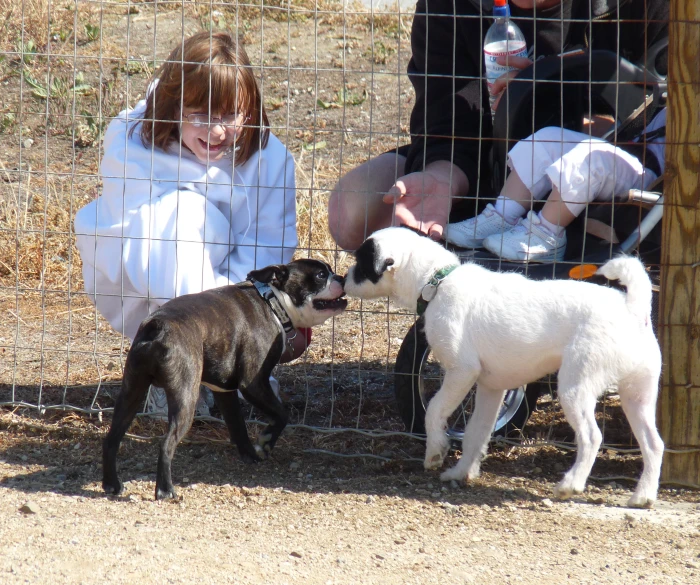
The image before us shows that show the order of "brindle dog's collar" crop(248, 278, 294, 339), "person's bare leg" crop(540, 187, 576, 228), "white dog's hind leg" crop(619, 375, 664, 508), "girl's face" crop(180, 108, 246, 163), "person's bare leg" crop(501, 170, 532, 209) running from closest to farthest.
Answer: "white dog's hind leg" crop(619, 375, 664, 508) < "person's bare leg" crop(540, 187, 576, 228) < "person's bare leg" crop(501, 170, 532, 209) < "brindle dog's collar" crop(248, 278, 294, 339) < "girl's face" crop(180, 108, 246, 163)

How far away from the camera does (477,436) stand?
151 inches

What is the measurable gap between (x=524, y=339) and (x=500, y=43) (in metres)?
1.68

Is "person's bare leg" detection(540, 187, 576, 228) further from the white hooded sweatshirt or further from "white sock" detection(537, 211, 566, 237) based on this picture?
the white hooded sweatshirt

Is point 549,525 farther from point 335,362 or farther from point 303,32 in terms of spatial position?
point 303,32

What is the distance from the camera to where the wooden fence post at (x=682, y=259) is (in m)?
3.58

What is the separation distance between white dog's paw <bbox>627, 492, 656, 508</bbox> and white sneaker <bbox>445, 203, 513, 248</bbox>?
1.27 metres

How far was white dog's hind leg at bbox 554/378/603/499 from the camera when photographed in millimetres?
3371

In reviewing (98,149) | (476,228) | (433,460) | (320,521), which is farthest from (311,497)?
(98,149)

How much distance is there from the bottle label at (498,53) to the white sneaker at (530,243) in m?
0.86

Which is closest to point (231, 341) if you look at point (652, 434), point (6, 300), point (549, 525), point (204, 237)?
point (204, 237)

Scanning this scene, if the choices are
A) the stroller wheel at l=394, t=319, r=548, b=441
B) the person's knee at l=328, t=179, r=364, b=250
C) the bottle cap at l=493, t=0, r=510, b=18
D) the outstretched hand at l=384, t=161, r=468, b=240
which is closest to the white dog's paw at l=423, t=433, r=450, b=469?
Answer: the stroller wheel at l=394, t=319, r=548, b=441

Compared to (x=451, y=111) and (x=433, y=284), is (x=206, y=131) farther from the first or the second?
(x=433, y=284)

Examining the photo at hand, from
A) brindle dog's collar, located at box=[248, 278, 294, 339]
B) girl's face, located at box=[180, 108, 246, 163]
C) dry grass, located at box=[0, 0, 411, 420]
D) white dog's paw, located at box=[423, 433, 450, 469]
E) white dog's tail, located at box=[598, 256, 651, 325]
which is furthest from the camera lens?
dry grass, located at box=[0, 0, 411, 420]

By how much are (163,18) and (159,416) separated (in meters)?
8.64
